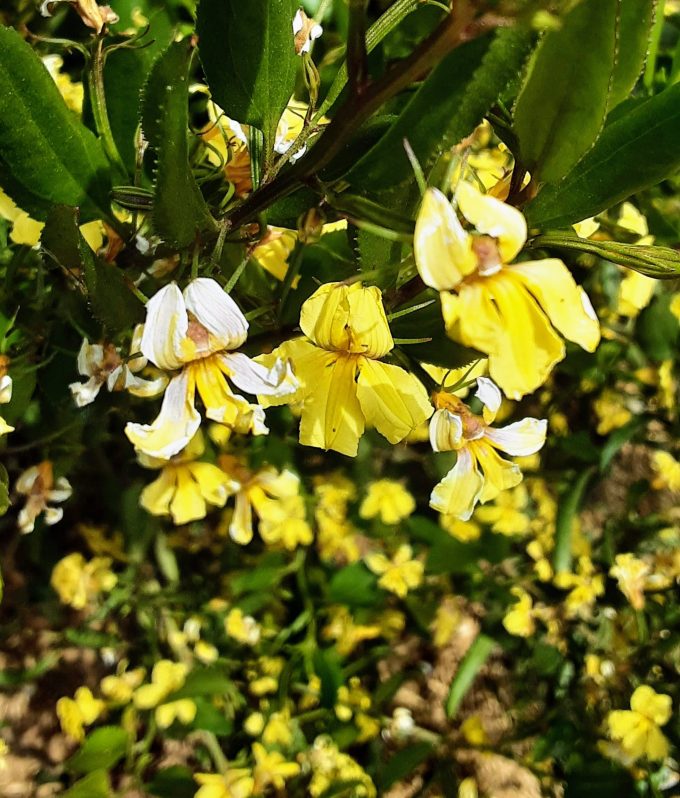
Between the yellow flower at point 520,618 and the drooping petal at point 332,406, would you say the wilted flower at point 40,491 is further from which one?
the yellow flower at point 520,618

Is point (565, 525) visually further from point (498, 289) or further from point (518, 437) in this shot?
point (498, 289)

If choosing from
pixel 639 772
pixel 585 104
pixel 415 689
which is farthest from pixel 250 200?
pixel 415 689

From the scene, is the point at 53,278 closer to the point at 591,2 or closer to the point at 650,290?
the point at 591,2

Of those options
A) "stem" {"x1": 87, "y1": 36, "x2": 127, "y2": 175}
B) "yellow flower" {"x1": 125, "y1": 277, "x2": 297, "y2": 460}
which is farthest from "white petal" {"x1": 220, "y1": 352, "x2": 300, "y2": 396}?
"stem" {"x1": 87, "y1": 36, "x2": 127, "y2": 175}

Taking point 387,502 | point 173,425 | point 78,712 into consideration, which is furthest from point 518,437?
point 78,712

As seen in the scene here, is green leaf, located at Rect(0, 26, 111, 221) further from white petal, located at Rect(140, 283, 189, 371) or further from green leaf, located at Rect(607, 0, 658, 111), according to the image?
green leaf, located at Rect(607, 0, 658, 111)

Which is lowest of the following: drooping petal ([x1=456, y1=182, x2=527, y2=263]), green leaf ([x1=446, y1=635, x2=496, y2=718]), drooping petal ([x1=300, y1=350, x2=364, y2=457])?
green leaf ([x1=446, y1=635, x2=496, y2=718])
